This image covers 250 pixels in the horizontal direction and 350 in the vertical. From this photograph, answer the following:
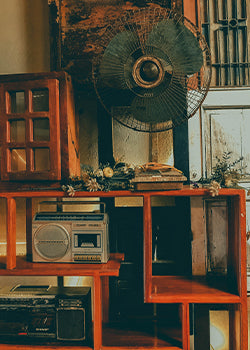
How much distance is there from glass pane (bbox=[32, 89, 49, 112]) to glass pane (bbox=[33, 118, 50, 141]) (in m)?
0.08

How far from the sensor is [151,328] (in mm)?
2109

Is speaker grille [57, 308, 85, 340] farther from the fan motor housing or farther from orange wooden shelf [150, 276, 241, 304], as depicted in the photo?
the fan motor housing

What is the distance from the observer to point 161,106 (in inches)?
79.4

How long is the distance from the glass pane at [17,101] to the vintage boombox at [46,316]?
1186mm

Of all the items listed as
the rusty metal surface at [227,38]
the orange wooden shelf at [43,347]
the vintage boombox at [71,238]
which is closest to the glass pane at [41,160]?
the vintage boombox at [71,238]

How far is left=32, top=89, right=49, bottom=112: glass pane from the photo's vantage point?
1990 millimetres

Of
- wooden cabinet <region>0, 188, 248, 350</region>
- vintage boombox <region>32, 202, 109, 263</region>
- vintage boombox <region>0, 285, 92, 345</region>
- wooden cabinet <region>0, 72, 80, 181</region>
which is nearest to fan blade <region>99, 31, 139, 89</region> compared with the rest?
wooden cabinet <region>0, 72, 80, 181</region>

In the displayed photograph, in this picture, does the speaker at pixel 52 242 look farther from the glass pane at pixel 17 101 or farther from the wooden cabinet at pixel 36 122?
the glass pane at pixel 17 101

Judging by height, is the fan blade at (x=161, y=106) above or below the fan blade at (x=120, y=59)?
below

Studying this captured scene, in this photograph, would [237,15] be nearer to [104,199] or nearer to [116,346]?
[104,199]

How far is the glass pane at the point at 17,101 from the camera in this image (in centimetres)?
202

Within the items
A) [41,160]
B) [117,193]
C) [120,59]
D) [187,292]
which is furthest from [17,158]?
[187,292]

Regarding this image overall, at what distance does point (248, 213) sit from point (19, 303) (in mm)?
1732

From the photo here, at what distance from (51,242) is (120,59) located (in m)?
1.22
